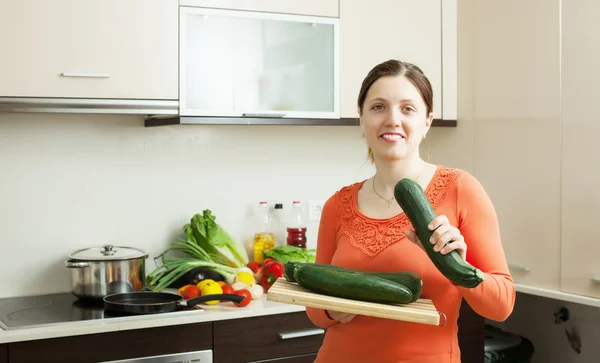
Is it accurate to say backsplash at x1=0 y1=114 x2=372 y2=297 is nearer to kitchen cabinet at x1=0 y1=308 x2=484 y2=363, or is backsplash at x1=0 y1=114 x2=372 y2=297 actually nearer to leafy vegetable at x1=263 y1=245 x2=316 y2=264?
leafy vegetable at x1=263 y1=245 x2=316 y2=264

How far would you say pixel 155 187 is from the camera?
3.10 meters

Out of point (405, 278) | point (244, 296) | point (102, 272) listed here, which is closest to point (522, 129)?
point (244, 296)

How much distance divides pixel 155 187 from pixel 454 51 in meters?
1.42

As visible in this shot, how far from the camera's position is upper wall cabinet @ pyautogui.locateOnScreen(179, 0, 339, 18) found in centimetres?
281

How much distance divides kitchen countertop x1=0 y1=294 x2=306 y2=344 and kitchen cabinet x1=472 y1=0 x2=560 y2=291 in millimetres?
917

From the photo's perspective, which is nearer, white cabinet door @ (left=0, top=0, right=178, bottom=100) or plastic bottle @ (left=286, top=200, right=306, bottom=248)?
white cabinet door @ (left=0, top=0, right=178, bottom=100)

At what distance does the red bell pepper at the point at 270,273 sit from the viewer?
2929 mm

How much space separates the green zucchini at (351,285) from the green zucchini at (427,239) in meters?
0.10

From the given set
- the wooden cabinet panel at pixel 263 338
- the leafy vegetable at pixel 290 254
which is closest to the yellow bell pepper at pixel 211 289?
the wooden cabinet panel at pixel 263 338

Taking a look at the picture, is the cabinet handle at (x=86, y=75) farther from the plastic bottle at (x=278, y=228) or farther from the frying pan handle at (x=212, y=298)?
the plastic bottle at (x=278, y=228)

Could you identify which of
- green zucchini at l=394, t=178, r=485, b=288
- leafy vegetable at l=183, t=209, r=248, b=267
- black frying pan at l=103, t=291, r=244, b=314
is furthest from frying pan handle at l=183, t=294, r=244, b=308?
green zucchini at l=394, t=178, r=485, b=288

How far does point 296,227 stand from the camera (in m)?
3.35

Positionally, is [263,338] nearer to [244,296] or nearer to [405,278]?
[244,296]

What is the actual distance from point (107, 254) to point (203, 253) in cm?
42
